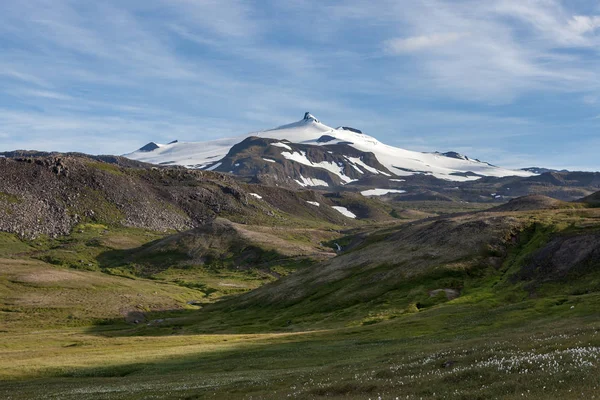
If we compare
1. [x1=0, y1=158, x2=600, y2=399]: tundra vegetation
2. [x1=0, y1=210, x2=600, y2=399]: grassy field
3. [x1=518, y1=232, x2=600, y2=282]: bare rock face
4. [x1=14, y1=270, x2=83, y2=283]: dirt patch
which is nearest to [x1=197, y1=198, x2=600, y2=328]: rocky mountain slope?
[x1=518, y1=232, x2=600, y2=282]: bare rock face

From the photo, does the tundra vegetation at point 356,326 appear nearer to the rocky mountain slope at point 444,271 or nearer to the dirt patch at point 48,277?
the rocky mountain slope at point 444,271

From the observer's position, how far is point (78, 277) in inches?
6978

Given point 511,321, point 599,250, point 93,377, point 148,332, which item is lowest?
point 148,332

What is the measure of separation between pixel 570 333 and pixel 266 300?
103 metres

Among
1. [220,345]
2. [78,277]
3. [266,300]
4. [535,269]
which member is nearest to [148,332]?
[266,300]

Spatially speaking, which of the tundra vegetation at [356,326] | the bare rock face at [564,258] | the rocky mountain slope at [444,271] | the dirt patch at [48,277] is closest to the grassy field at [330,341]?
the tundra vegetation at [356,326]

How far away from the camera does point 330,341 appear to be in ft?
236

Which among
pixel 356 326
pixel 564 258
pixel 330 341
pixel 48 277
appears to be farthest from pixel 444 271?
pixel 48 277

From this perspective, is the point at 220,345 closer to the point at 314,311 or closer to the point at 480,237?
the point at 314,311

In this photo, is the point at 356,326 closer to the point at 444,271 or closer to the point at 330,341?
the point at 330,341

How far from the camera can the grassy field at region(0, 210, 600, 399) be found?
1172 inches

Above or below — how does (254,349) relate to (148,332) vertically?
above

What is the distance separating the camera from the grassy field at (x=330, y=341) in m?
29.8

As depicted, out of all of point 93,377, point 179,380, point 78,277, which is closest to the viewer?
point 179,380
